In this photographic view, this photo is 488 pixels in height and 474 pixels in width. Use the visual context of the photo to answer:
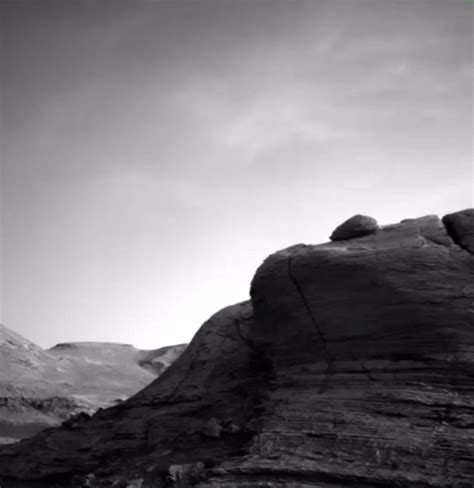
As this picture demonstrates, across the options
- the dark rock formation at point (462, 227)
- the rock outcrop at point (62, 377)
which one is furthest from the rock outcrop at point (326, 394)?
the rock outcrop at point (62, 377)

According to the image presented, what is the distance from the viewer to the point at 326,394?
669 inches

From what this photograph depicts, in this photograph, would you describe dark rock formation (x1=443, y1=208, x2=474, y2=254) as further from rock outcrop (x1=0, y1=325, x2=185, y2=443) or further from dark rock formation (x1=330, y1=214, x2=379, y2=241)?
rock outcrop (x1=0, y1=325, x2=185, y2=443)

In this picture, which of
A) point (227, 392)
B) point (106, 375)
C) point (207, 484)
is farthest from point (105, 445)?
point (106, 375)

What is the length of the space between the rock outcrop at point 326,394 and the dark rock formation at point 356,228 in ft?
2.95

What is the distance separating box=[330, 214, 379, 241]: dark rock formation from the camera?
20.8 m

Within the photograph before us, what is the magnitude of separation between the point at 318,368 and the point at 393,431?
156 inches

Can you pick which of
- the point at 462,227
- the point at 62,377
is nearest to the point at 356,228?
the point at 462,227

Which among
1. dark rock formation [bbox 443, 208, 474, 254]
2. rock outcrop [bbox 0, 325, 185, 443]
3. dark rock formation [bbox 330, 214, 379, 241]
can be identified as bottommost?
rock outcrop [bbox 0, 325, 185, 443]

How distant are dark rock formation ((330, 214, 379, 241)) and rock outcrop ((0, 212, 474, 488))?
0.90 meters

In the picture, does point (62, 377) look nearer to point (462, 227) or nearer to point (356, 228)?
point (356, 228)

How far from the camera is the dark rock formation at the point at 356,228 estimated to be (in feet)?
68.2

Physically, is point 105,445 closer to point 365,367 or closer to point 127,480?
point 127,480

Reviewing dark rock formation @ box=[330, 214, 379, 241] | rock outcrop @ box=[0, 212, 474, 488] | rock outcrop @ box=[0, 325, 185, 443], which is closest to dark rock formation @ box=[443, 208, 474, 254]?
rock outcrop @ box=[0, 212, 474, 488]

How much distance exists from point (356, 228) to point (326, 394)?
727 centimetres
